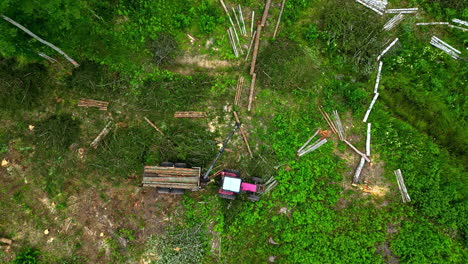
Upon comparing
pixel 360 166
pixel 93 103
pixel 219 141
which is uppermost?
pixel 93 103

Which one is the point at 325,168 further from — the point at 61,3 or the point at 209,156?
the point at 61,3

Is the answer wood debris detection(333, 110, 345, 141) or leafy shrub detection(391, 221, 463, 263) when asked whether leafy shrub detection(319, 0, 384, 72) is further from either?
leafy shrub detection(391, 221, 463, 263)

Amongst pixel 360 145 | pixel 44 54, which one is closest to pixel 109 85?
pixel 44 54

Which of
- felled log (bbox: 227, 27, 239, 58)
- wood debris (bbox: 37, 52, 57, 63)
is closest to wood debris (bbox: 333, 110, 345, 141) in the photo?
felled log (bbox: 227, 27, 239, 58)

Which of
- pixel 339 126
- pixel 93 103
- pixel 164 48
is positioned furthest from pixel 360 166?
pixel 93 103

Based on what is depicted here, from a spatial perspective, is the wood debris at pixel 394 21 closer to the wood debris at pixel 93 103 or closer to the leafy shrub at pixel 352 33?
the leafy shrub at pixel 352 33

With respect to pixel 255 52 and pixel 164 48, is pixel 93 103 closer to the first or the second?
pixel 164 48
